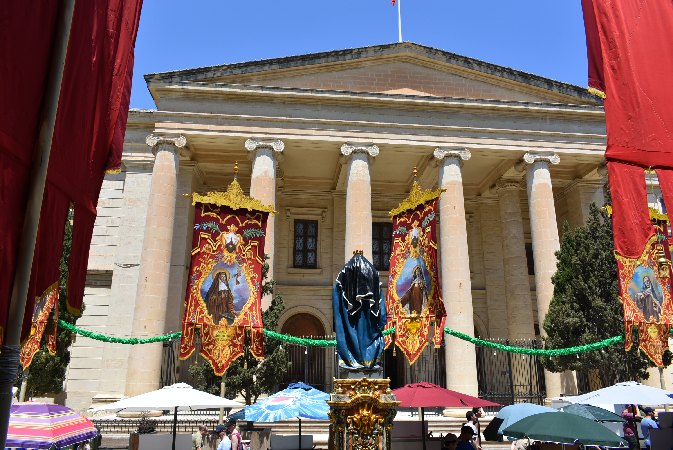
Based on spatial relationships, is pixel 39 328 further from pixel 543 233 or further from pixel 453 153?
pixel 543 233

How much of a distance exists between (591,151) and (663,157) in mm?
17980

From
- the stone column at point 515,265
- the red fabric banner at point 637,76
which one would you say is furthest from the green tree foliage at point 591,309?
the red fabric banner at point 637,76

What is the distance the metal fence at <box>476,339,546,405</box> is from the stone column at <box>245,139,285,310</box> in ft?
36.7

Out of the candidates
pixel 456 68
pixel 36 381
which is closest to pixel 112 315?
pixel 36 381

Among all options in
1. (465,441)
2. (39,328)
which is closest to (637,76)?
(465,441)

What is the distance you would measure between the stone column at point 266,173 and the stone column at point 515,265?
38.6ft

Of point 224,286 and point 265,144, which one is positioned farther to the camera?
point 265,144

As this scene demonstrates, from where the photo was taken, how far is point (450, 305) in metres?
20.6

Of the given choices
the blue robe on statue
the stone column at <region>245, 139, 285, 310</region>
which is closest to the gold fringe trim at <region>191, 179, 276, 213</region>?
the blue robe on statue

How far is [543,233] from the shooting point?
22250 mm

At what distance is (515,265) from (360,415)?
20.8 meters

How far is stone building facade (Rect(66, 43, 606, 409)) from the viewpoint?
68.9 ft

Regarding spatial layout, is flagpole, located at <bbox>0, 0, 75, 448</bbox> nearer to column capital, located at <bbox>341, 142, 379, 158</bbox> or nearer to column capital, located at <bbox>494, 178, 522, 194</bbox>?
column capital, located at <bbox>341, 142, 379, 158</bbox>

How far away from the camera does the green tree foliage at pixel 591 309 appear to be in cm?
1762
